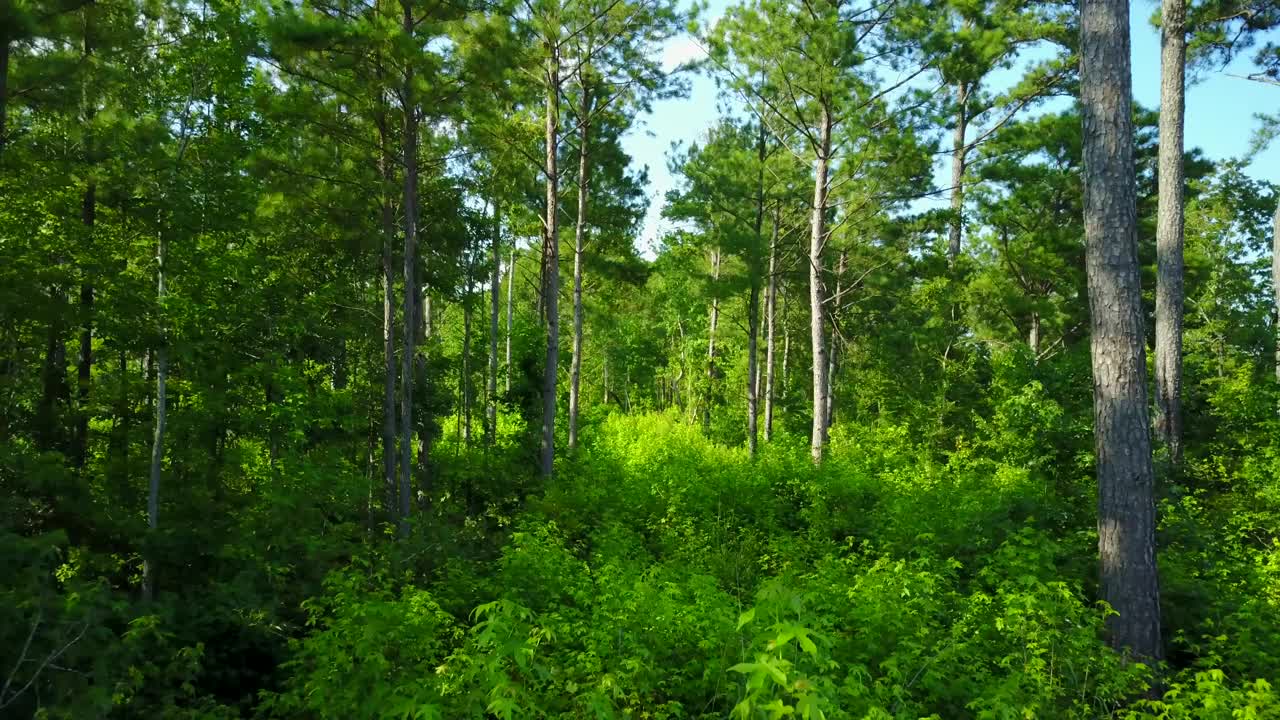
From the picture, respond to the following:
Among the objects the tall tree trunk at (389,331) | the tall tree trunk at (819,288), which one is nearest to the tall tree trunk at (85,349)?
the tall tree trunk at (389,331)

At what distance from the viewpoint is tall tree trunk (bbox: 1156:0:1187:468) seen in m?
10.8

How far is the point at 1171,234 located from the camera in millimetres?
10789

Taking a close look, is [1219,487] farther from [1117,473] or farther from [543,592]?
[543,592]

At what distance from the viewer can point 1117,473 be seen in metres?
5.59

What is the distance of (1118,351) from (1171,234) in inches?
290

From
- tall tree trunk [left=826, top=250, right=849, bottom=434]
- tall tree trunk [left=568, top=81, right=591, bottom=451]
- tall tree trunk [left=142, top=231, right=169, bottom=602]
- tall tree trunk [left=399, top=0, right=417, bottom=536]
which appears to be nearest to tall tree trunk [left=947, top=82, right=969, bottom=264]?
tall tree trunk [left=826, top=250, right=849, bottom=434]

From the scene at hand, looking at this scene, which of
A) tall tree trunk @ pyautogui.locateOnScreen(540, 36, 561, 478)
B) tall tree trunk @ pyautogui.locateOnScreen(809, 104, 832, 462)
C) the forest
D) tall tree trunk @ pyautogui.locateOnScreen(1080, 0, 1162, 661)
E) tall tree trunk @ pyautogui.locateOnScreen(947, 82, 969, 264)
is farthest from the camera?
tall tree trunk @ pyautogui.locateOnScreen(947, 82, 969, 264)

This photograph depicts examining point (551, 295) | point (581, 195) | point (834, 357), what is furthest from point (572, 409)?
point (834, 357)

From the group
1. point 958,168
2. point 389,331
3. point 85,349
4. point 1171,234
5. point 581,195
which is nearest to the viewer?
point 85,349

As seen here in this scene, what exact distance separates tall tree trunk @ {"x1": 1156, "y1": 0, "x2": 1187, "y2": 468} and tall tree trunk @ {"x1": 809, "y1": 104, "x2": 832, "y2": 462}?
18.2ft

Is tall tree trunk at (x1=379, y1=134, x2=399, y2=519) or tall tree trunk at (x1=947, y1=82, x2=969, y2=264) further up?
tall tree trunk at (x1=947, y1=82, x2=969, y2=264)

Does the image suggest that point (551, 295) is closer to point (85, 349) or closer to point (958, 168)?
point (85, 349)

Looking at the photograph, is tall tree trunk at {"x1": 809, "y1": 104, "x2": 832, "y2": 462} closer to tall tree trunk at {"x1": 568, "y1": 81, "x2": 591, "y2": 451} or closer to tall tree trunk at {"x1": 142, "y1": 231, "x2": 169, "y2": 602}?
tall tree trunk at {"x1": 568, "y1": 81, "x2": 591, "y2": 451}

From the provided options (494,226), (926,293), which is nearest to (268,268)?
(494,226)
